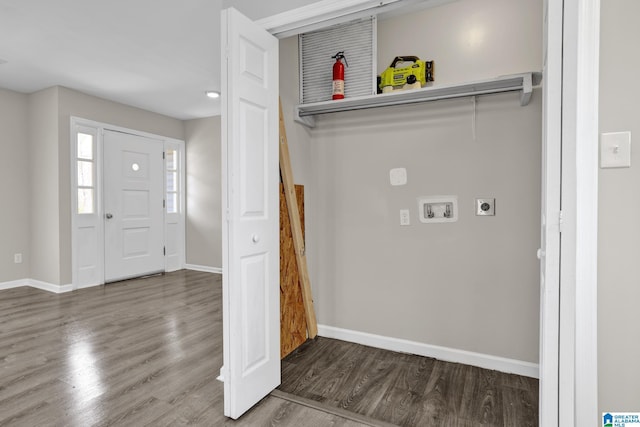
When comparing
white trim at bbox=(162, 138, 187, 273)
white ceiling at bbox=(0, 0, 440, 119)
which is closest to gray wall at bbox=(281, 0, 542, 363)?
white ceiling at bbox=(0, 0, 440, 119)

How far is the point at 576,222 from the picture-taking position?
3.99 feet

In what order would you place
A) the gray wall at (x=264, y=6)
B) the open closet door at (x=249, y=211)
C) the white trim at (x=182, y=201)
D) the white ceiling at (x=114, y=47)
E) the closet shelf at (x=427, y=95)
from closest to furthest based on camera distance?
the open closet door at (x=249, y=211), the gray wall at (x=264, y=6), the closet shelf at (x=427, y=95), the white ceiling at (x=114, y=47), the white trim at (x=182, y=201)

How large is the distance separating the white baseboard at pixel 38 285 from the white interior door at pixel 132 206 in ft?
1.80

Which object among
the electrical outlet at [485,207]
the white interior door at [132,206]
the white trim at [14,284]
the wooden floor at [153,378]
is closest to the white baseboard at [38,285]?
the white trim at [14,284]

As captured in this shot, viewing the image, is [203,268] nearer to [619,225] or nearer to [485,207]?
[485,207]

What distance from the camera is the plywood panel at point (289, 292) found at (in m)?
2.53

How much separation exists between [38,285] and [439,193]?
→ 5.06 m

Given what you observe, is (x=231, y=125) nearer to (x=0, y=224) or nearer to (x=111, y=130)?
(x=111, y=130)

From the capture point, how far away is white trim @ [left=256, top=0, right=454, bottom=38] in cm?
178

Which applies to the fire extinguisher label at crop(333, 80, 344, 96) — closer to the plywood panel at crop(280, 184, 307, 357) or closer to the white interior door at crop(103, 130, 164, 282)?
the plywood panel at crop(280, 184, 307, 357)

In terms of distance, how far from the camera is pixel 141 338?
9.53 feet

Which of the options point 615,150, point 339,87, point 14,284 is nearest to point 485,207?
point 615,150

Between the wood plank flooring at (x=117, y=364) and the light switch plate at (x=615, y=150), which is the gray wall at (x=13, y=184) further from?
the light switch plate at (x=615, y=150)

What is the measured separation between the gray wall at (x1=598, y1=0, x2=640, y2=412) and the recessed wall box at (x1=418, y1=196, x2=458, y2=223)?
127 centimetres
